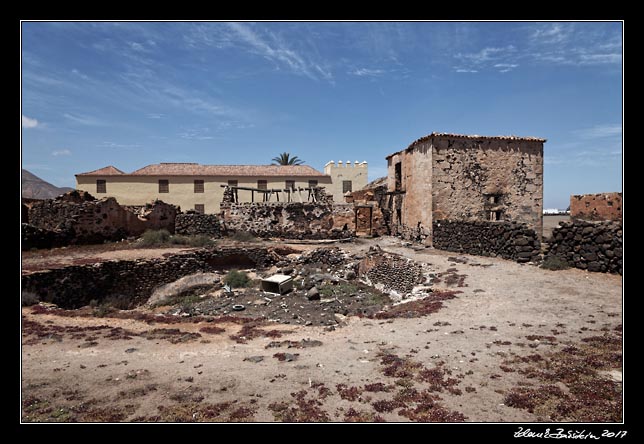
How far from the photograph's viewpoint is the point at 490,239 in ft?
48.5

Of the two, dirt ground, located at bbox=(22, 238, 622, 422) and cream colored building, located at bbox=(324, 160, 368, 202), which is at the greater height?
cream colored building, located at bbox=(324, 160, 368, 202)

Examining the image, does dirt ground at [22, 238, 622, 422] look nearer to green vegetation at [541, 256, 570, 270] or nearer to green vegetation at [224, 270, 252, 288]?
green vegetation at [541, 256, 570, 270]

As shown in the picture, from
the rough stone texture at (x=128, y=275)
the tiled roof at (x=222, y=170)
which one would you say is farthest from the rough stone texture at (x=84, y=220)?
the tiled roof at (x=222, y=170)

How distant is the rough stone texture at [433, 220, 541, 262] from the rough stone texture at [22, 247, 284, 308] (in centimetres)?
958

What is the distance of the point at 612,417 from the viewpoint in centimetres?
361

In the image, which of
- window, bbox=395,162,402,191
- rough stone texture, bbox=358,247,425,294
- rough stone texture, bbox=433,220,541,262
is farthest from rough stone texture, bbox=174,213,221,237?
rough stone texture, bbox=433,220,541,262

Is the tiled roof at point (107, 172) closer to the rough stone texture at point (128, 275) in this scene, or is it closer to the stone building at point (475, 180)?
the rough stone texture at point (128, 275)

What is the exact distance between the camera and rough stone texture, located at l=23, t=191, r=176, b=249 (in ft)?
64.4

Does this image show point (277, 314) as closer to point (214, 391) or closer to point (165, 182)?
point (214, 391)

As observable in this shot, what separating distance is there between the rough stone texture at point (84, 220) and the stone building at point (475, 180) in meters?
18.5

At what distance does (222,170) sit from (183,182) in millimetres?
4283

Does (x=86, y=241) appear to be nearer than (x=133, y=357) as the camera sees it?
No

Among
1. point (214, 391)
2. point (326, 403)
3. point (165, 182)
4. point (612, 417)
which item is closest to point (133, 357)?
point (214, 391)

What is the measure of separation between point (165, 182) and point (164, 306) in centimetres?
2615
